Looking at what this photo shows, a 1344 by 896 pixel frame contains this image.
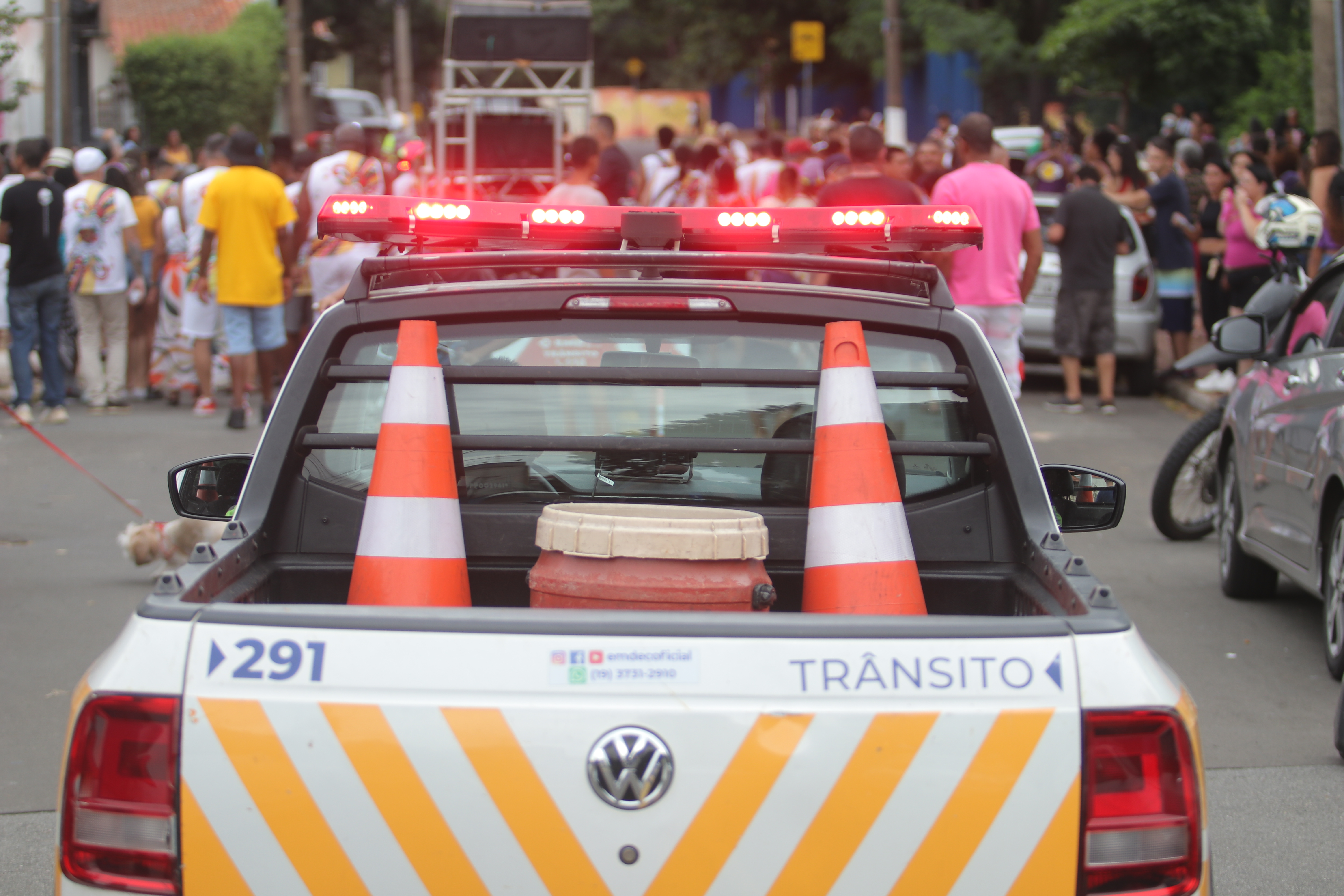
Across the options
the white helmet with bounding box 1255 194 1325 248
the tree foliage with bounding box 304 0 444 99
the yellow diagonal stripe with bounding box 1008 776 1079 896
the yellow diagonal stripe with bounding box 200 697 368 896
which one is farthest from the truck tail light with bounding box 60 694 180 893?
the tree foliage with bounding box 304 0 444 99

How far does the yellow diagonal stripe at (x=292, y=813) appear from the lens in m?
2.08

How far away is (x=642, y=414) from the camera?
11.6 ft

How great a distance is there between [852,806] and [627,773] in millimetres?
323

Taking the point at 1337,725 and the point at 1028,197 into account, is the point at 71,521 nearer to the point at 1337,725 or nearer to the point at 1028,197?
the point at 1028,197

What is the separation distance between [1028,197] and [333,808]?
7343 millimetres

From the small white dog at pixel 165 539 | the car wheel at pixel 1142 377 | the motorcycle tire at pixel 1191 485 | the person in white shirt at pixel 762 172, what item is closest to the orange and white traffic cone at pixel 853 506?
the small white dog at pixel 165 539

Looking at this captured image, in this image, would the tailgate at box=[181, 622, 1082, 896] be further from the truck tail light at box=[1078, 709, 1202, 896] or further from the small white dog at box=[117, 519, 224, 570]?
the small white dog at box=[117, 519, 224, 570]

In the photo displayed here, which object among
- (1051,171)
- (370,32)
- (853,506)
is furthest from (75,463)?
(370,32)

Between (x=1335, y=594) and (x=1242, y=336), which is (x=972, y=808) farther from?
(x=1242, y=336)

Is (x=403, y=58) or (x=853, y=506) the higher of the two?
(x=403, y=58)

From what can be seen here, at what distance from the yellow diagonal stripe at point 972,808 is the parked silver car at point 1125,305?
11406mm

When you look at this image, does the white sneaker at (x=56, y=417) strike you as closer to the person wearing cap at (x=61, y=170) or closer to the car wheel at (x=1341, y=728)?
the person wearing cap at (x=61, y=170)

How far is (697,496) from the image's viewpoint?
10.8 ft

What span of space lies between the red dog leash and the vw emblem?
15.5 feet
